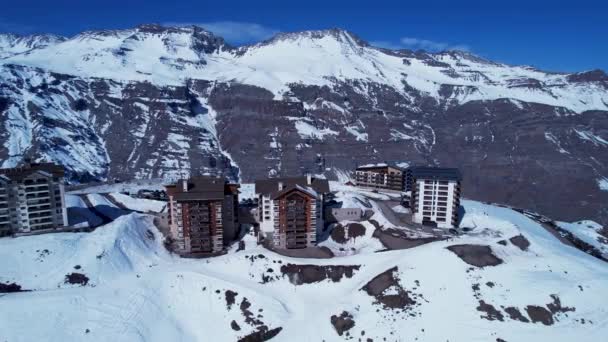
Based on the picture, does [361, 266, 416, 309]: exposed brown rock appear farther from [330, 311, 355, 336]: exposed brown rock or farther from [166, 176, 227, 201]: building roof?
[166, 176, 227, 201]: building roof

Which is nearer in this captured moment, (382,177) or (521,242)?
(521,242)

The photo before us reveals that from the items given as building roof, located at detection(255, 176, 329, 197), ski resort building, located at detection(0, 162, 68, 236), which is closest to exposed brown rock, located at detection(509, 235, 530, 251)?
building roof, located at detection(255, 176, 329, 197)

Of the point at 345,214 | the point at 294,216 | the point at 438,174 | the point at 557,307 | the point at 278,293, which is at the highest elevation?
the point at 438,174

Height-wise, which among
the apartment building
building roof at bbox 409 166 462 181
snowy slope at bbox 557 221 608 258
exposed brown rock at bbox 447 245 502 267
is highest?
building roof at bbox 409 166 462 181

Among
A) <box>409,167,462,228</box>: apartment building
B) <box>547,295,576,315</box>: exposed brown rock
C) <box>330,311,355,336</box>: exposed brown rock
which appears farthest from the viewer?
<box>409,167,462,228</box>: apartment building

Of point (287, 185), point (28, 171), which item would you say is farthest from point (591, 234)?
point (28, 171)

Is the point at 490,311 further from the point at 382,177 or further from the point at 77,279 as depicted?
the point at 382,177

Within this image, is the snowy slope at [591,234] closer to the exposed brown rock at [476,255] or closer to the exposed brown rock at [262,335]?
the exposed brown rock at [476,255]
